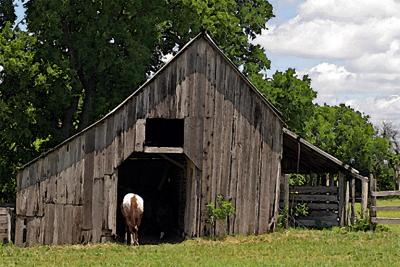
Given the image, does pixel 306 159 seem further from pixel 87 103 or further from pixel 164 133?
pixel 87 103

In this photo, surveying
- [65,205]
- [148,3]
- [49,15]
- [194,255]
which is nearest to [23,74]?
[49,15]

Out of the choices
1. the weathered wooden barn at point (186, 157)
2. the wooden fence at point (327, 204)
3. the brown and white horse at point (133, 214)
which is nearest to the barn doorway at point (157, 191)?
the brown and white horse at point (133, 214)

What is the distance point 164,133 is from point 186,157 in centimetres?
561

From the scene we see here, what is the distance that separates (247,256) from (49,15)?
14396 millimetres

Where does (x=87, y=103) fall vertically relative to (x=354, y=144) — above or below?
below

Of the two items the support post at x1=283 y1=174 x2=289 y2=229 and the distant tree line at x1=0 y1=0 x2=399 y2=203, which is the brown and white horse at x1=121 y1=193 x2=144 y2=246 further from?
the distant tree line at x1=0 y1=0 x2=399 y2=203

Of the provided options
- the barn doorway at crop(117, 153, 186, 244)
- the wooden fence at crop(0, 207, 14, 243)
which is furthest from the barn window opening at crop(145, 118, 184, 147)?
the wooden fence at crop(0, 207, 14, 243)

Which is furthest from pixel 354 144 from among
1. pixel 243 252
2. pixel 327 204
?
pixel 243 252

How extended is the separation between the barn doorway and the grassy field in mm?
3741

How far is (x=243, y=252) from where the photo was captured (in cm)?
1923

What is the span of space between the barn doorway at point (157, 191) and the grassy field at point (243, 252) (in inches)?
147

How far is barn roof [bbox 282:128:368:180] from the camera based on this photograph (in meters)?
24.0

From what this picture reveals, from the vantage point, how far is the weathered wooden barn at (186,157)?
21.2m

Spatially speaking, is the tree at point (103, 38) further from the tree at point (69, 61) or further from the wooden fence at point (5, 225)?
the wooden fence at point (5, 225)
